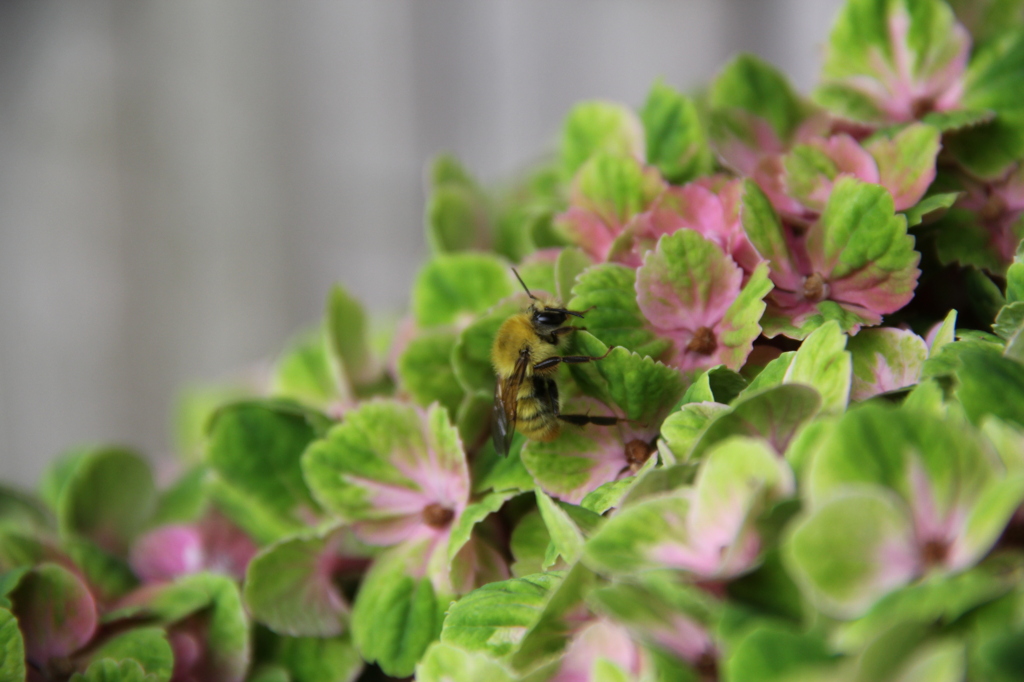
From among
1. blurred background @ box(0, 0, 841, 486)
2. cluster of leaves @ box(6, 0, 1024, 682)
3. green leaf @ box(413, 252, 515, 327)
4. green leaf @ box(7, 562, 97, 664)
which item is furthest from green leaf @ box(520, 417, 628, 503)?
blurred background @ box(0, 0, 841, 486)

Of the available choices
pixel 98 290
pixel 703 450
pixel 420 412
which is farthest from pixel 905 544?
pixel 98 290

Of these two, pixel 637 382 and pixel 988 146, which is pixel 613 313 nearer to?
pixel 637 382

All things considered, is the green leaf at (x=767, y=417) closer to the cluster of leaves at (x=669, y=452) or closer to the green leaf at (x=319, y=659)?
the cluster of leaves at (x=669, y=452)

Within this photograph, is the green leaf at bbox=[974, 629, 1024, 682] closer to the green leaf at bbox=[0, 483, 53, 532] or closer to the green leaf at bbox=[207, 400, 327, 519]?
the green leaf at bbox=[207, 400, 327, 519]

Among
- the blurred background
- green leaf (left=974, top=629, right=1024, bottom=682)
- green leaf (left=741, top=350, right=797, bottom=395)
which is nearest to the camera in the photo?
green leaf (left=974, top=629, right=1024, bottom=682)

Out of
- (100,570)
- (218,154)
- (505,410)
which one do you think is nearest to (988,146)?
(505,410)

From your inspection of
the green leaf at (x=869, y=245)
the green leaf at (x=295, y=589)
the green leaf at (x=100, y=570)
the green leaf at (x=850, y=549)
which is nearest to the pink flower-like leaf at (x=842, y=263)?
the green leaf at (x=869, y=245)
